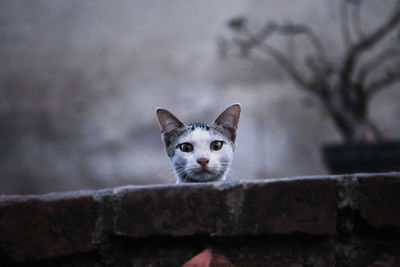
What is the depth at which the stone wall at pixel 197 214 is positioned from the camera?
89 centimetres

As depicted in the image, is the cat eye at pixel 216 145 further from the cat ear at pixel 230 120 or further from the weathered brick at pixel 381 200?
the weathered brick at pixel 381 200

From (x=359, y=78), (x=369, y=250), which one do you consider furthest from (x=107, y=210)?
(x=359, y=78)

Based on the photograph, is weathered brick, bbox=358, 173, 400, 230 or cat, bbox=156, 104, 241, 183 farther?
cat, bbox=156, 104, 241, 183

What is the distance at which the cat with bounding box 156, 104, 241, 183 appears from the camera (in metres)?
1.53

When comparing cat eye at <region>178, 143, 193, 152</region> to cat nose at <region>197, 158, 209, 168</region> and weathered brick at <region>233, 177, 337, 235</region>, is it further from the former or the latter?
weathered brick at <region>233, 177, 337, 235</region>

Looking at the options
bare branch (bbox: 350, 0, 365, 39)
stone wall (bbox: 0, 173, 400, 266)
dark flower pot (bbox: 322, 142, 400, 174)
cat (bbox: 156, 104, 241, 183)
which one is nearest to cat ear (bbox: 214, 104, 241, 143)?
cat (bbox: 156, 104, 241, 183)

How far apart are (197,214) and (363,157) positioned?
2.30 meters

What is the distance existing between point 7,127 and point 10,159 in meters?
0.34

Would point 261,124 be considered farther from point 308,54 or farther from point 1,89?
point 1,89

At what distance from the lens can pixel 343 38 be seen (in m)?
3.86

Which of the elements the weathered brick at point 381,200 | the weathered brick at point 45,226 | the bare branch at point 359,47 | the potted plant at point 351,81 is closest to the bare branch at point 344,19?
the potted plant at point 351,81

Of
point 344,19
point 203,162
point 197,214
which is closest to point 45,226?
point 197,214

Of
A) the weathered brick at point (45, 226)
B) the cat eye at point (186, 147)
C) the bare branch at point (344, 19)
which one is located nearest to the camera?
the weathered brick at point (45, 226)

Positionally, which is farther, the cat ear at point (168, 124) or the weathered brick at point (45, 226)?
the cat ear at point (168, 124)
